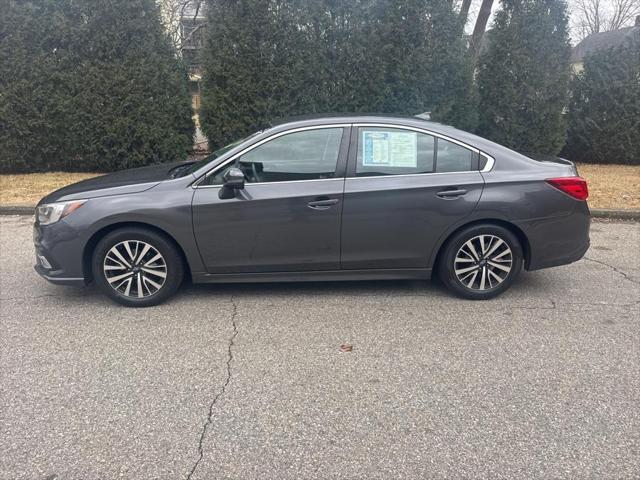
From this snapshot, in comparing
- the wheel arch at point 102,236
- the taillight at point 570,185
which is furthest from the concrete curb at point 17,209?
the taillight at point 570,185

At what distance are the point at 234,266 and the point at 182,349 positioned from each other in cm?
94

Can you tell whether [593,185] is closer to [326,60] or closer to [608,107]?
[608,107]

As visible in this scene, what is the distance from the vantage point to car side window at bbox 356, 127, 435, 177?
4414mm

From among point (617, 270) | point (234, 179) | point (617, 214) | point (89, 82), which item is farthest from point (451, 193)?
point (89, 82)

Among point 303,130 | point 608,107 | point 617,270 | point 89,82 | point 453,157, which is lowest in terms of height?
point 617,270

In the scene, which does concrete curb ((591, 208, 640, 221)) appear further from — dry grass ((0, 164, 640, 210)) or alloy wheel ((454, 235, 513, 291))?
alloy wheel ((454, 235, 513, 291))

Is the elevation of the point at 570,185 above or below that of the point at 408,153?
below

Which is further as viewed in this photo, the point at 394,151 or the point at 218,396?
the point at 394,151

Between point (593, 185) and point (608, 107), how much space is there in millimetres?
2995

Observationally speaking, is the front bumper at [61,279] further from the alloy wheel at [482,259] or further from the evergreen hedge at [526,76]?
the evergreen hedge at [526,76]

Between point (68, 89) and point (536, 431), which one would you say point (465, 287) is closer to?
point (536, 431)

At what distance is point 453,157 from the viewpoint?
4469mm

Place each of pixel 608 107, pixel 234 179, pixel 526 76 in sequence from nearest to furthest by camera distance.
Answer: pixel 234 179 < pixel 526 76 < pixel 608 107

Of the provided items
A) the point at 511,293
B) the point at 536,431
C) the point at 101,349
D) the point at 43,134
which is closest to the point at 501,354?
the point at 536,431
